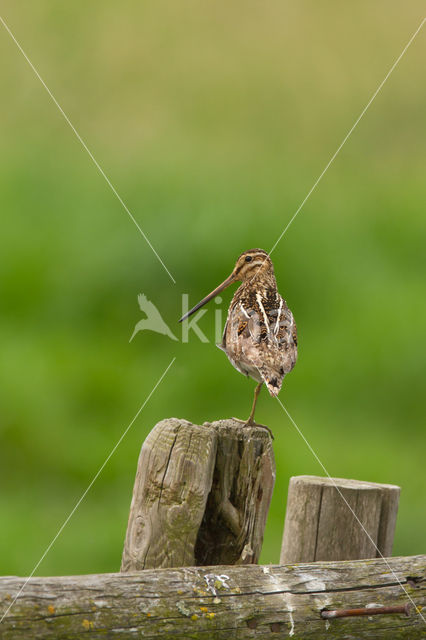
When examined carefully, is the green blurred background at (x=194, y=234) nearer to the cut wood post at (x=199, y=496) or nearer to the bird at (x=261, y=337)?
the bird at (x=261, y=337)

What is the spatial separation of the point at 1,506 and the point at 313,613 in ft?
19.8

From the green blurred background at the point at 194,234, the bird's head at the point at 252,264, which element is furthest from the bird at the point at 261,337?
the green blurred background at the point at 194,234

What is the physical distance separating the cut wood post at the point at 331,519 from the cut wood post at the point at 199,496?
28 centimetres

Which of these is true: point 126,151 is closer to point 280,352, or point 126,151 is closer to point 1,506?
point 1,506

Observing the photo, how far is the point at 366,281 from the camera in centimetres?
1181

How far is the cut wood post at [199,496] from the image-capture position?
3.49m

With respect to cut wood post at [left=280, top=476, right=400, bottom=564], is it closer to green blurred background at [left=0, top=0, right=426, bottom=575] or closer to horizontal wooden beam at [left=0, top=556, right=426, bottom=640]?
horizontal wooden beam at [left=0, top=556, right=426, bottom=640]

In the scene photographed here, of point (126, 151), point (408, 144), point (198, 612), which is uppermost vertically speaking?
point (408, 144)

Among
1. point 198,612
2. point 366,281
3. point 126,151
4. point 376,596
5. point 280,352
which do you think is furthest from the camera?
point 126,151

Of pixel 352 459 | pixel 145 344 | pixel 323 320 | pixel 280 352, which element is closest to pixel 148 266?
pixel 145 344

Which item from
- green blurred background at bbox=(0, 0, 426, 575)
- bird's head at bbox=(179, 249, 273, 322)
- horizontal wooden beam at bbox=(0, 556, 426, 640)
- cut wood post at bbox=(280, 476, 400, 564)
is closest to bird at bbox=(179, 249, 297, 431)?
bird's head at bbox=(179, 249, 273, 322)

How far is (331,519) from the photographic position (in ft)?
12.8

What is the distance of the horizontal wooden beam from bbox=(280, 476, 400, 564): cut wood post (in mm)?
606

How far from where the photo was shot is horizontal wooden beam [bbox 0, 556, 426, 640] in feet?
9.18
